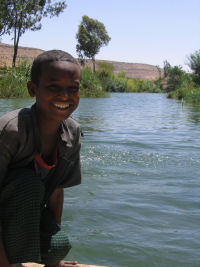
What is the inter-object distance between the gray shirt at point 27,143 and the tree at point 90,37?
5027 centimetres

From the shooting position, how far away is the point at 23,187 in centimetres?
150

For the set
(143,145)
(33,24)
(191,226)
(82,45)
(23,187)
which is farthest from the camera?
(82,45)

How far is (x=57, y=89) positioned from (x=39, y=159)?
1.01 ft

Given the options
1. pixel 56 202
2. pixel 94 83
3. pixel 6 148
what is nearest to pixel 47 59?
pixel 6 148

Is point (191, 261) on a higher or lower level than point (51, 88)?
lower

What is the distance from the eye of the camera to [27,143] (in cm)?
155

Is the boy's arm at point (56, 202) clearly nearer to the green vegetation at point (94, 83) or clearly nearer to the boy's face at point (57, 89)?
the boy's face at point (57, 89)

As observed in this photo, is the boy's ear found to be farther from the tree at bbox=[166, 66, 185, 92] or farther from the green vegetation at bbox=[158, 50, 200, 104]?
the tree at bbox=[166, 66, 185, 92]

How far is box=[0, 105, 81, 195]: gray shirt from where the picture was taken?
1.50 meters

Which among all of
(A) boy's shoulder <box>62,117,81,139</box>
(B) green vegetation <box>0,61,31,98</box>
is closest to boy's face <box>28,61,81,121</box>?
(A) boy's shoulder <box>62,117,81,139</box>

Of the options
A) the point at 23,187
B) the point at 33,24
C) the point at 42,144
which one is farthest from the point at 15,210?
the point at 33,24

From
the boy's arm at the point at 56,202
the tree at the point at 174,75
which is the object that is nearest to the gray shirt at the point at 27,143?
the boy's arm at the point at 56,202

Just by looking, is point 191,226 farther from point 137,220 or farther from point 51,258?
point 51,258

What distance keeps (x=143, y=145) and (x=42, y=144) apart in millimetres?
4570
